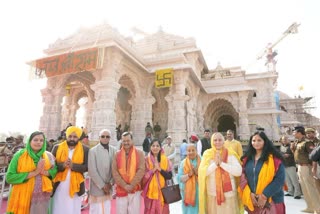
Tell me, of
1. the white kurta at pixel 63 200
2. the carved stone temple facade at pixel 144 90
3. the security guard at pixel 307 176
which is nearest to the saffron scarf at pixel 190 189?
the white kurta at pixel 63 200

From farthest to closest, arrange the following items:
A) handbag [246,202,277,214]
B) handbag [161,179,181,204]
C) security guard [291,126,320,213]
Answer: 1. security guard [291,126,320,213]
2. handbag [161,179,181,204]
3. handbag [246,202,277,214]

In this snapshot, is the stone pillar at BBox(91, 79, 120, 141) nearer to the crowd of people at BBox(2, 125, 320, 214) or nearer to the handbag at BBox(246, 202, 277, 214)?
the crowd of people at BBox(2, 125, 320, 214)

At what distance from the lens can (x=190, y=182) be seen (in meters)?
2.89

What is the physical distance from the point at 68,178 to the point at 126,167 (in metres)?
0.79

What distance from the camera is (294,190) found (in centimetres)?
496

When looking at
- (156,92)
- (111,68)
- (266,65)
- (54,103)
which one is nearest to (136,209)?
(111,68)

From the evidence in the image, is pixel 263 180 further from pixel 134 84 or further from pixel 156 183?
pixel 134 84

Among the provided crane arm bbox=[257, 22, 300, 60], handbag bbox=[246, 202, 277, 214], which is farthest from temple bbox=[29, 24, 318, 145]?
crane arm bbox=[257, 22, 300, 60]

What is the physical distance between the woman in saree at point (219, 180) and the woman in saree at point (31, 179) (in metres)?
1.99

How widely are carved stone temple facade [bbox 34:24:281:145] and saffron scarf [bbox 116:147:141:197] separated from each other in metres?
6.32

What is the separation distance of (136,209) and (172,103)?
9.24m

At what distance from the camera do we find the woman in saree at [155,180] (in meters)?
2.78

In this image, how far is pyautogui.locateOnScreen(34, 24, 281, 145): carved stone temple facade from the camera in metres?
9.38

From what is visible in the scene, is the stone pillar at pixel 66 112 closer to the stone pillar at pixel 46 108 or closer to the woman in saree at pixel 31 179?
the stone pillar at pixel 46 108
